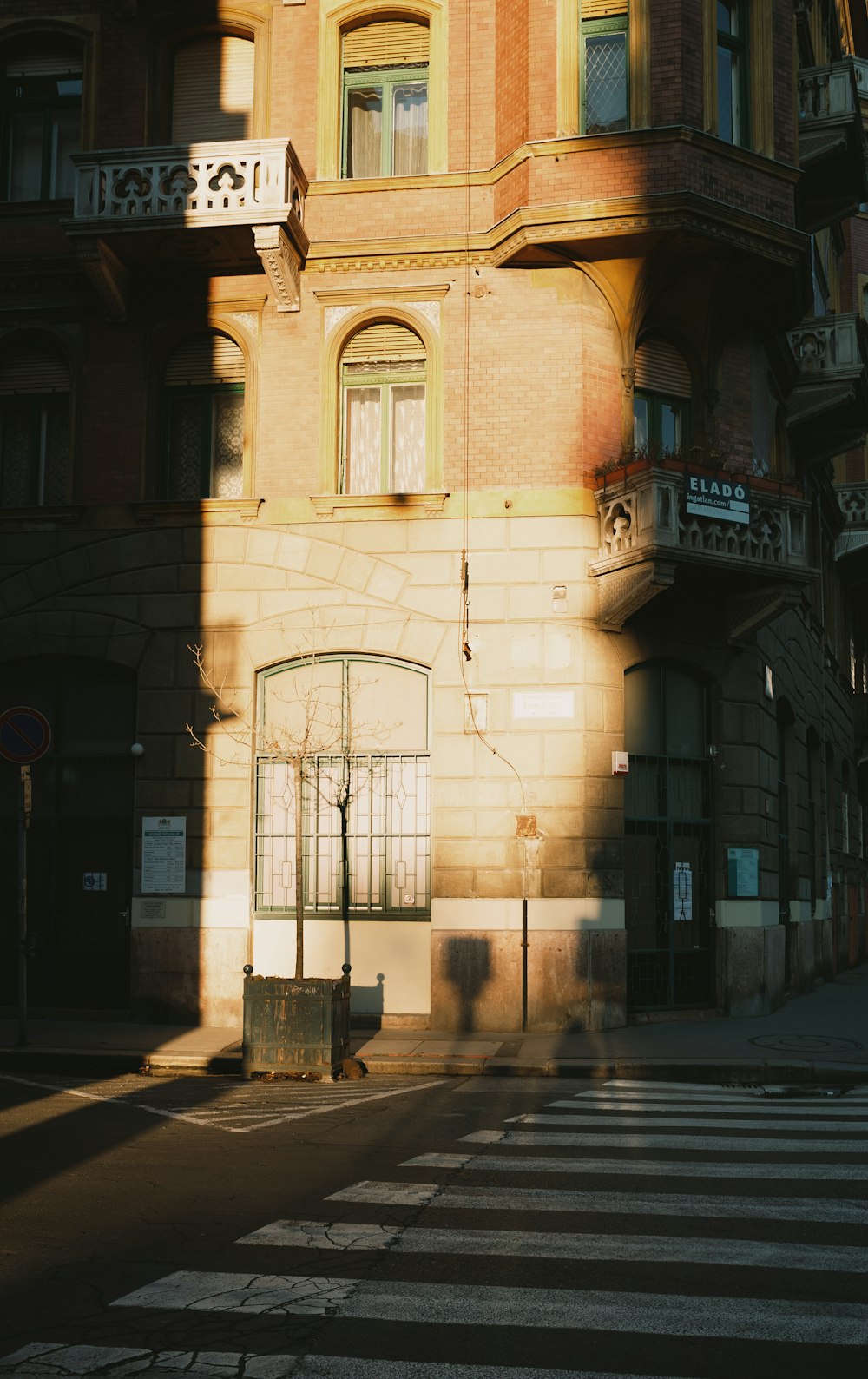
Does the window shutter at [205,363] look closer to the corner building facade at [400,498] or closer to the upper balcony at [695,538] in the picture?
the corner building facade at [400,498]

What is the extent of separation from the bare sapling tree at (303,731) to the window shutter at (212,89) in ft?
23.1

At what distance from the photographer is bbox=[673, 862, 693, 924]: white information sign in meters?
17.9

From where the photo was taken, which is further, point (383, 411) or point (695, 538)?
point (383, 411)

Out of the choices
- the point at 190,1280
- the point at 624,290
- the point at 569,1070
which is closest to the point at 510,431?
the point at 624,290

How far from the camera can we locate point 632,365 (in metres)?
17.7

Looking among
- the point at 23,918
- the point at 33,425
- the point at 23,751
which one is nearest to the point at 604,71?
the point at 33,425

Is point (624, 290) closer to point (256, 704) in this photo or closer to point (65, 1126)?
point (256, 704)

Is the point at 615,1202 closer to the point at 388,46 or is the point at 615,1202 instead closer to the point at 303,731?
the point at 303,731

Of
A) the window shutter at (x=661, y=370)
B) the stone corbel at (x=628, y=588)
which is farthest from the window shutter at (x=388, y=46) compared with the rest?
the stone corbel at (x=628, y=588)

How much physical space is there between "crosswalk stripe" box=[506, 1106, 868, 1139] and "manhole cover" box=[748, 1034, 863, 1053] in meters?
3.95

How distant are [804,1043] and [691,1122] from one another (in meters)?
5.12

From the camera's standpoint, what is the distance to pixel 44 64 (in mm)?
19266

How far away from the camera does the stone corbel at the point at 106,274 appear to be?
17.6 m

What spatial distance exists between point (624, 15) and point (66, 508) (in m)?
9.46
